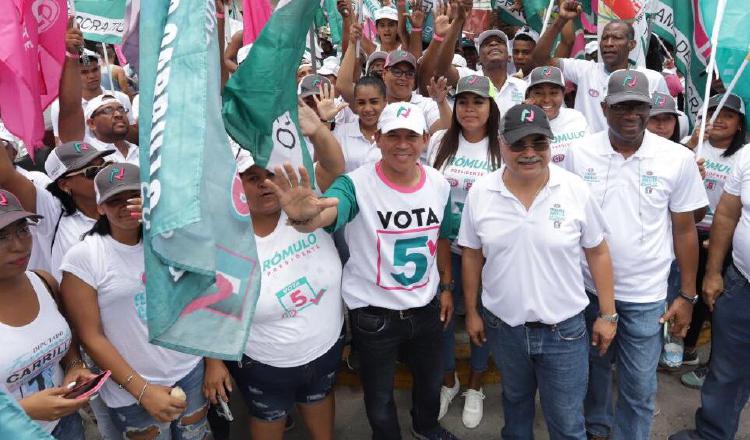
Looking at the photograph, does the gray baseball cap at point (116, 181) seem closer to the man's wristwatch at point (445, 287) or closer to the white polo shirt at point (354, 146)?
the white polo shirt at point (354, 146)

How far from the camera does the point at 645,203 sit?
9.56 feet

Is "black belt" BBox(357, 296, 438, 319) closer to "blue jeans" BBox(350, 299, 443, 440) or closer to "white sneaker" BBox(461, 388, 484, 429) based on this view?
"blue jeans" BBox(350, 299, 443, 440)

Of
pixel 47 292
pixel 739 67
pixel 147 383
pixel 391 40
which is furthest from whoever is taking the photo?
pixel 391 40

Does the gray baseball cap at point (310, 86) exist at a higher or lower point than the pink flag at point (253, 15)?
lower

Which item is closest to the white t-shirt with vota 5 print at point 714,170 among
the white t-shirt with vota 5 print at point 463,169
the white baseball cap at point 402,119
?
the white t-shirt with vota 5 print at point 463,169

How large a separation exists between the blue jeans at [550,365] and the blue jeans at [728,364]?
992 millimetres

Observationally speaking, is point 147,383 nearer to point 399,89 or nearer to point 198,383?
point 198,383

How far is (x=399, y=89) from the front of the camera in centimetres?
455

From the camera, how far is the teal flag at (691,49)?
3992 mm

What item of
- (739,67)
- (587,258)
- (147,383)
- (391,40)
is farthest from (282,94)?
(391,40)

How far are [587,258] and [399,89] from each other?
7.55ft

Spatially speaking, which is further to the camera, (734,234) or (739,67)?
(739,67)

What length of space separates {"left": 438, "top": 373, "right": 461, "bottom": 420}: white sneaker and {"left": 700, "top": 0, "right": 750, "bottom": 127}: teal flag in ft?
8.64

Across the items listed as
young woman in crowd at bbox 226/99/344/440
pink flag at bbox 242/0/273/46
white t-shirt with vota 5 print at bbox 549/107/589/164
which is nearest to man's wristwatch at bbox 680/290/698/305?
white t-shirt with vota 5 print at bbox 549/107/589/164
